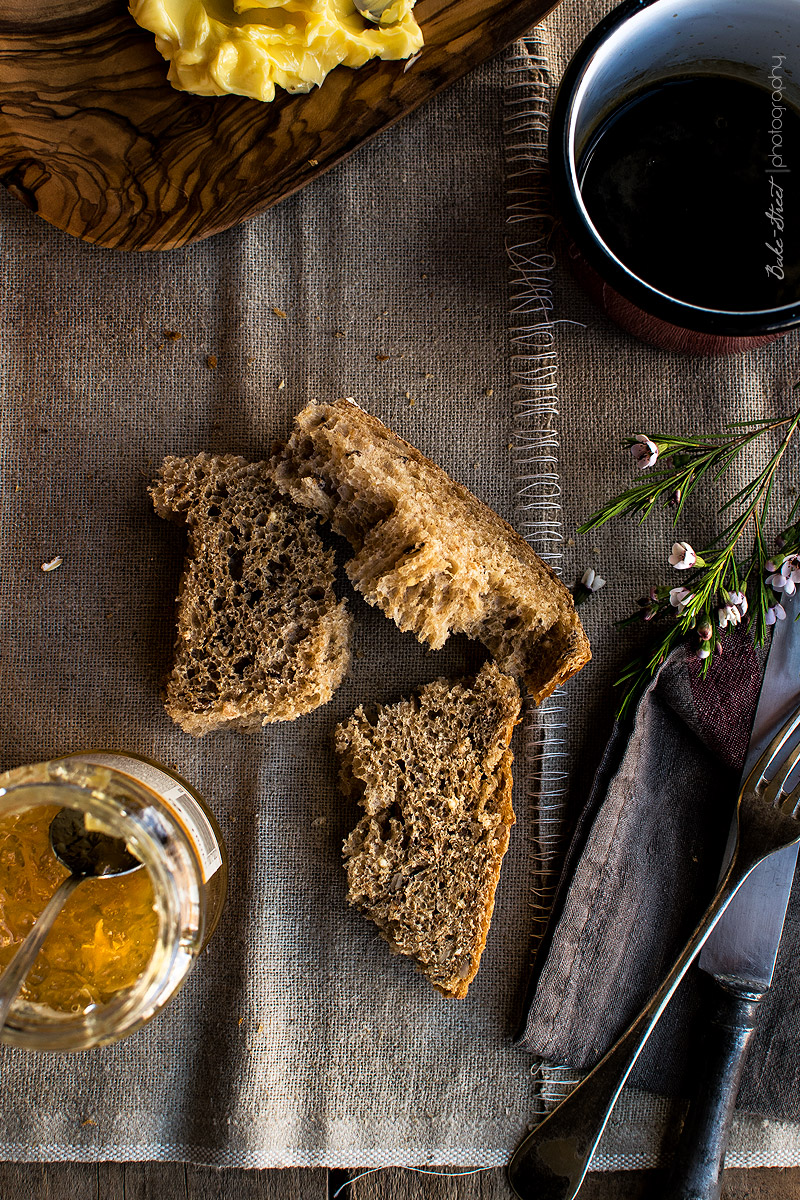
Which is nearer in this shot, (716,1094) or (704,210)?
(704,210)

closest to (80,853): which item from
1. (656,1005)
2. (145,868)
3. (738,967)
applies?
(145,868)

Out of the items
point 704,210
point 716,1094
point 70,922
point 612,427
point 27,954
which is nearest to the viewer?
point 27,954

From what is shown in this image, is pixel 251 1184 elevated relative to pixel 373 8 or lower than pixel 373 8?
lower

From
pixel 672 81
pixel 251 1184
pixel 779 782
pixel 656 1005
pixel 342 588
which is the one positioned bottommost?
pixel 251 1184

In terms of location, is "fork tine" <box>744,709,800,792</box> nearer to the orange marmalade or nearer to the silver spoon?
the orange marmalade

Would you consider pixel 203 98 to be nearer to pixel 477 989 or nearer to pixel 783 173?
pixel 783 173

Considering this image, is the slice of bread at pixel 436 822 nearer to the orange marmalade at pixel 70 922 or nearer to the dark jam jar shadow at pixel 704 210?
the orange marmalade at pixel 70 922

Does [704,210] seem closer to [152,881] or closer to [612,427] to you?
[612,427]
